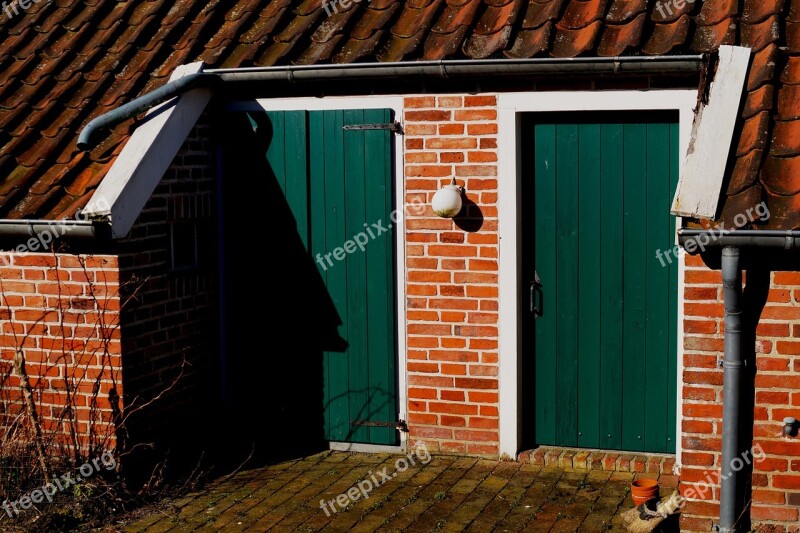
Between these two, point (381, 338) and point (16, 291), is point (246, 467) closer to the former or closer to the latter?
point (381, 338)

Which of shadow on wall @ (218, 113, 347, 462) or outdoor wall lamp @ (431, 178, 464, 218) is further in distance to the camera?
shadow on wall @ (218, 113, 347, 462)

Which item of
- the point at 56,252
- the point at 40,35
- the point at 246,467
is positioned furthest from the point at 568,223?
the point at 40,35

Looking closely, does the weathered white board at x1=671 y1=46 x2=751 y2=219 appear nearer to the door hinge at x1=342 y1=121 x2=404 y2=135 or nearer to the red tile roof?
the red tile roof

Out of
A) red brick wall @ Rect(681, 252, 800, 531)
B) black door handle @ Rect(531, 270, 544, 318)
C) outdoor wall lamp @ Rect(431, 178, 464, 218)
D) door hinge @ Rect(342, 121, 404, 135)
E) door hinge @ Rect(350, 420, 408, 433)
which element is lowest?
door hinge @ Rect(350, 420, 408, 433)

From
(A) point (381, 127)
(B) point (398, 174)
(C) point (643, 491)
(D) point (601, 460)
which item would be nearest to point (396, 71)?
(A) point (381, 127)

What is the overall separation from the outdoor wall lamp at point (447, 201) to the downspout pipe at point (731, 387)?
215cm

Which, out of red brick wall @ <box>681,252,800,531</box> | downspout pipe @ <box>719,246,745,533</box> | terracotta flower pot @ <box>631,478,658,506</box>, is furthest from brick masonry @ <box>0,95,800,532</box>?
downspout pipe @ <box>719,246,745,533</box>

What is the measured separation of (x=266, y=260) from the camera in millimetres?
7898

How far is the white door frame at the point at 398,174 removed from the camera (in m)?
7.44

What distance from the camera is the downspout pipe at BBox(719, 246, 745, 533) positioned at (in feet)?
17.9

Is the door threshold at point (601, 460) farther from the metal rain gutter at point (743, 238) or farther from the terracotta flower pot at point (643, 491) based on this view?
the metal rain gutter at point (743, 238)

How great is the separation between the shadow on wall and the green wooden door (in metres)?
0.03

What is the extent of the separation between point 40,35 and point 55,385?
Result: 309 centimetres

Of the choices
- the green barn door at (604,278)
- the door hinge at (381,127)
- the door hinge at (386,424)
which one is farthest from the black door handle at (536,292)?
the door hinge at (381,127)
